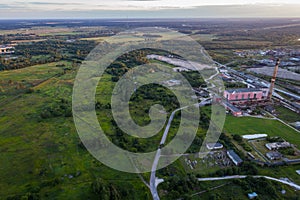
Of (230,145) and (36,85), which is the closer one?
(230,145)

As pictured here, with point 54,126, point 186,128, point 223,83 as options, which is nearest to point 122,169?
point 186,128

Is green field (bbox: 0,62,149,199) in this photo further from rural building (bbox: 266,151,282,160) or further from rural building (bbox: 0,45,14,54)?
rural building (bbox: 0,45,14,54)

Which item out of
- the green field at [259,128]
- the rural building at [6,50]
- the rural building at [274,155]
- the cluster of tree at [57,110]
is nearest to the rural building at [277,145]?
the rural building at [274,155]

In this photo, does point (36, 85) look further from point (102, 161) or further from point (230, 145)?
point (230, 145)

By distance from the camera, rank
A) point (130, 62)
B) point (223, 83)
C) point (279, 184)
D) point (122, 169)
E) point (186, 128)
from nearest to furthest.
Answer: point (279, 184)
point (122, 169)
point (186, 128)
point (223, 83)
point (130, 62)

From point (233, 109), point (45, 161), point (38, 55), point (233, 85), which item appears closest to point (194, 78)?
point (233, 85)

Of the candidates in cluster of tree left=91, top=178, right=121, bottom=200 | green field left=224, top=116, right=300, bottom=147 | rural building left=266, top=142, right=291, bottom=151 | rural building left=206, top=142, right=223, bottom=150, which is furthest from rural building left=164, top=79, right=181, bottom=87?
cluster of tree left=91, top=178, right=121, bottom=200

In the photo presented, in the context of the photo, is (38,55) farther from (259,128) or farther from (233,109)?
(259,128)
